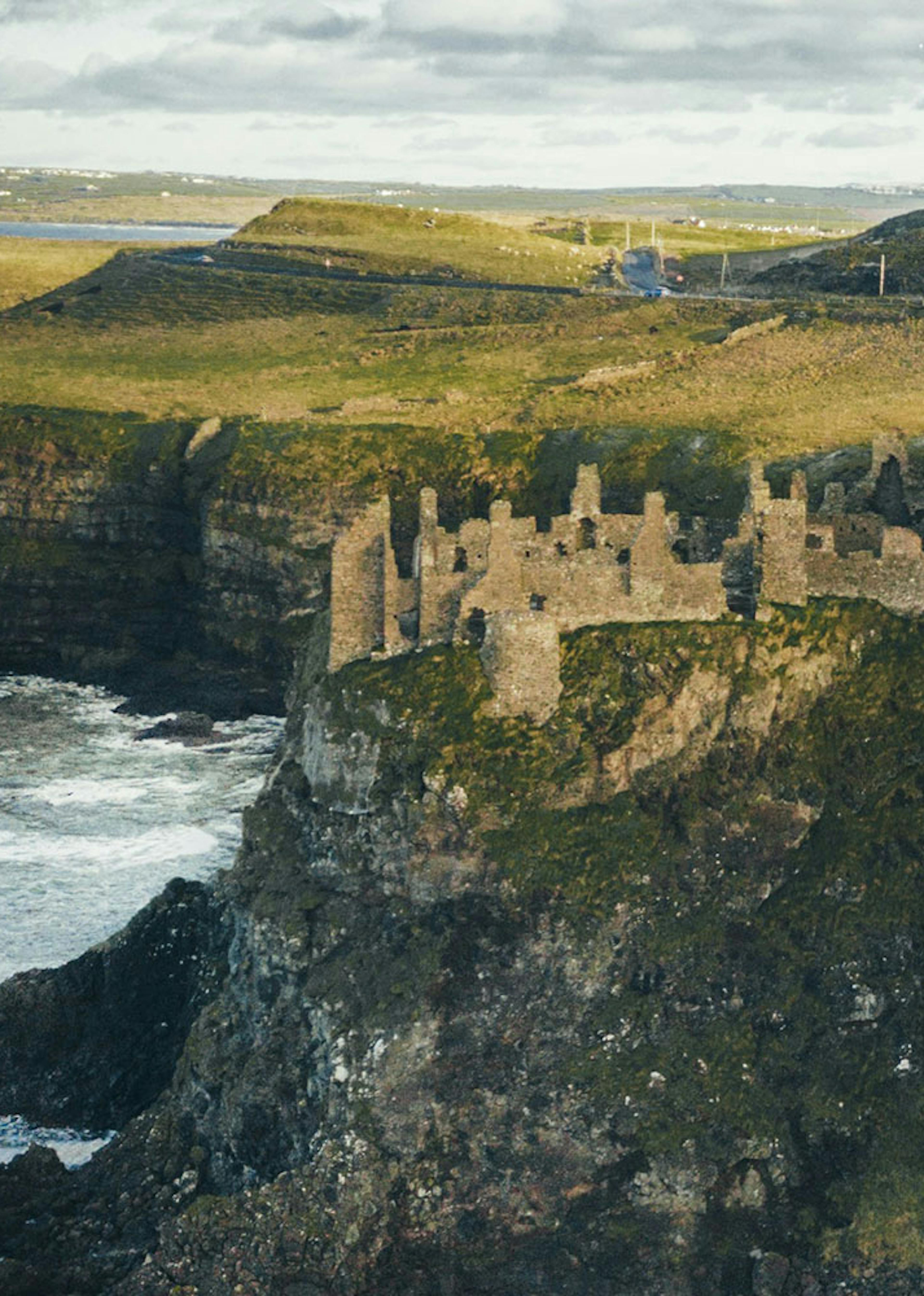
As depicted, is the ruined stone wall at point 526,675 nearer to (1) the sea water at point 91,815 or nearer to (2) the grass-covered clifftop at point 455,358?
(1) the sea water at point 91,815

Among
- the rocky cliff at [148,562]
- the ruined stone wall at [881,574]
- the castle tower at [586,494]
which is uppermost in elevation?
the castle tower at [586,494]

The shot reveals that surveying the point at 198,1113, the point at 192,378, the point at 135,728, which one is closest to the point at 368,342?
the point at 192,378

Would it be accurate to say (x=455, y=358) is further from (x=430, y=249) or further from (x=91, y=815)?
(x=430, y=249)

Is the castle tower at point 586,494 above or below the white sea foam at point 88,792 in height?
above

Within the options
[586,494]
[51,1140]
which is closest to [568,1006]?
[51,1140]

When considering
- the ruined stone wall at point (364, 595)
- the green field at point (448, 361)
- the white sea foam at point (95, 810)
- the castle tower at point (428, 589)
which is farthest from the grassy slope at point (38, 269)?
the castle tower at point (428, 589)

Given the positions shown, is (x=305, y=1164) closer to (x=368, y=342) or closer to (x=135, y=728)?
(x=135, y=728)

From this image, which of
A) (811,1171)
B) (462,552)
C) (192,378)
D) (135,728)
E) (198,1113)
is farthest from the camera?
(192,378)
